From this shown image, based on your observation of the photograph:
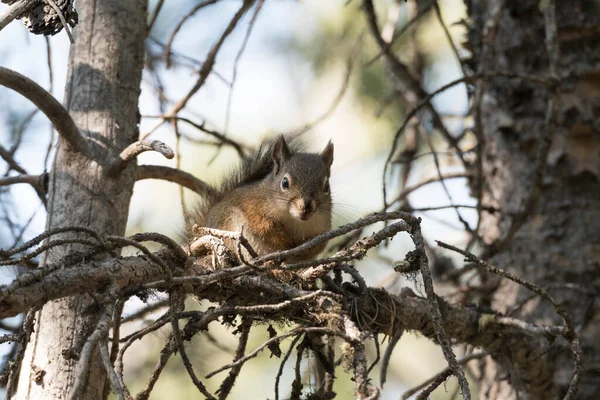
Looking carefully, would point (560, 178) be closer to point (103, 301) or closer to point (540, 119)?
point (540, 119)

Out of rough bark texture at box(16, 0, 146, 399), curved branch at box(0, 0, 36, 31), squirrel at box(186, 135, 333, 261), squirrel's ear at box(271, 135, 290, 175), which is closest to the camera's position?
curved branch at box(0, 0, 36, 31)

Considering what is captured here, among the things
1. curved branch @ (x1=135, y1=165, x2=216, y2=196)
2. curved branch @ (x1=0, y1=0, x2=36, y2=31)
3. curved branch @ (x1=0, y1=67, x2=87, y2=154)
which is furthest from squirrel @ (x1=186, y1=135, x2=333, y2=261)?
curved branch @ (x1=0, y1=0, x2=36, y2=31)

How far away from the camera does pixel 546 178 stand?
3.29m

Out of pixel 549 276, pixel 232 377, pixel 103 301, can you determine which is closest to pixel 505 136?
pixel 549 276

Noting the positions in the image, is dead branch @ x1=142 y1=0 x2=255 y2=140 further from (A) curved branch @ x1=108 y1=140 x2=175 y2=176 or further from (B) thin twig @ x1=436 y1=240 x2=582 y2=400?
(B) thin twig @ x1=436 y1=240 x2=582 y2=400

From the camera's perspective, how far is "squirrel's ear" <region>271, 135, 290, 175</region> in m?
3.16

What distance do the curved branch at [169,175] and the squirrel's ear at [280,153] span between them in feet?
1.30

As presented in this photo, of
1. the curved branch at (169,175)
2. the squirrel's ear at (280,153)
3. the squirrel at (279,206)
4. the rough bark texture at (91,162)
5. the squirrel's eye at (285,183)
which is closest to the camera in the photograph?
the rough bark texture at (91,162)

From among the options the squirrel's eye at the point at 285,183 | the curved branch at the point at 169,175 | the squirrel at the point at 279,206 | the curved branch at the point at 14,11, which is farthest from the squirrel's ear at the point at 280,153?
the curved branch at the point at 14,11

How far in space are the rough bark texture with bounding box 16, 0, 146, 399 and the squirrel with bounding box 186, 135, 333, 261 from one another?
24.6 inches

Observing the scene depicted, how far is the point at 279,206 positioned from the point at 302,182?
14cm

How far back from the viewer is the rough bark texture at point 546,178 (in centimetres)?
306

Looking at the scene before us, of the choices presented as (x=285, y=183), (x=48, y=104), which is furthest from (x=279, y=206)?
(x=48, y=104)

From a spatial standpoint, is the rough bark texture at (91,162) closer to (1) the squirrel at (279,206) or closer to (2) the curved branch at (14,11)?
(1) the squirrel at (279,206)
